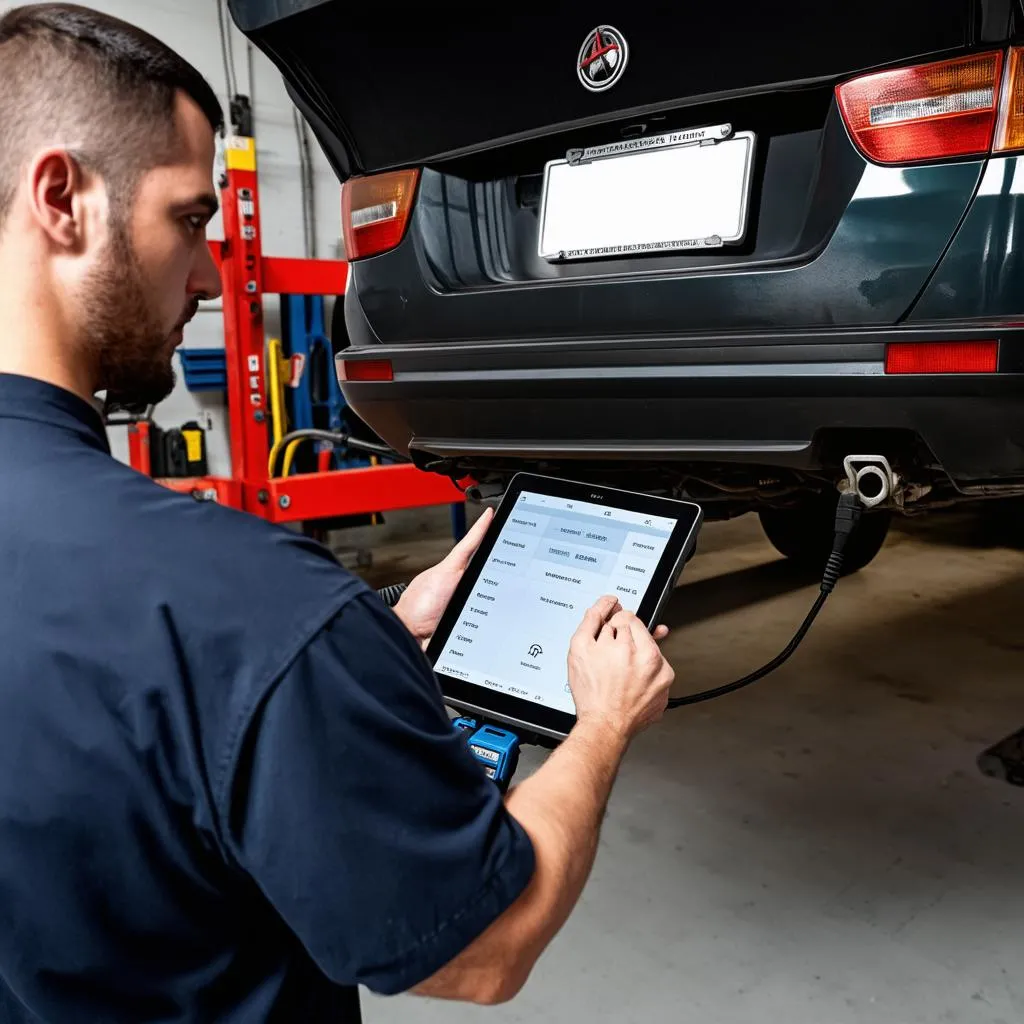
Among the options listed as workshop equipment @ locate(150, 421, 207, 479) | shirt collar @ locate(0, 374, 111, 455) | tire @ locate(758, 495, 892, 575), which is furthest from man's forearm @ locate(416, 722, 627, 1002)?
workshop equipment @ locate(150, 421, 207, 479)

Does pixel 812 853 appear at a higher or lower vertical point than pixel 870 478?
lower

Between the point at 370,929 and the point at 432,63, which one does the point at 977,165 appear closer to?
the point at 432,63

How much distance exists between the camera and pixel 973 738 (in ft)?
6.86

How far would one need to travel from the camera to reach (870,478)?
1380 millimetres

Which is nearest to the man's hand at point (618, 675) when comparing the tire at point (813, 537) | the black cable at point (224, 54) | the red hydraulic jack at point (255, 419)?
the red hydraulic jack at point (255, 419)

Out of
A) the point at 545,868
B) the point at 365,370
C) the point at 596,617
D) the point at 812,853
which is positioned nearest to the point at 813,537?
the point at 812,853

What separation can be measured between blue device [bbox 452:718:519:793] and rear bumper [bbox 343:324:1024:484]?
1.85 feet

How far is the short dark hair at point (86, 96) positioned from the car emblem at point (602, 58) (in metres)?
0.87

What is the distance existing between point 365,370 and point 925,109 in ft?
3.13

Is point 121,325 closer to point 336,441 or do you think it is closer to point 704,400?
point 704,400

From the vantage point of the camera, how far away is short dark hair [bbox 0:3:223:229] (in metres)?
0.68

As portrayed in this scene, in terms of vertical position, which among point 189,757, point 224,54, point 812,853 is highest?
point 224,54

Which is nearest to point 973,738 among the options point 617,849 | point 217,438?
point 617,849

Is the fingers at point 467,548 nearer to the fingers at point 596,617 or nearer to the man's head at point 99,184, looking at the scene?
the fingers at point 596,617
